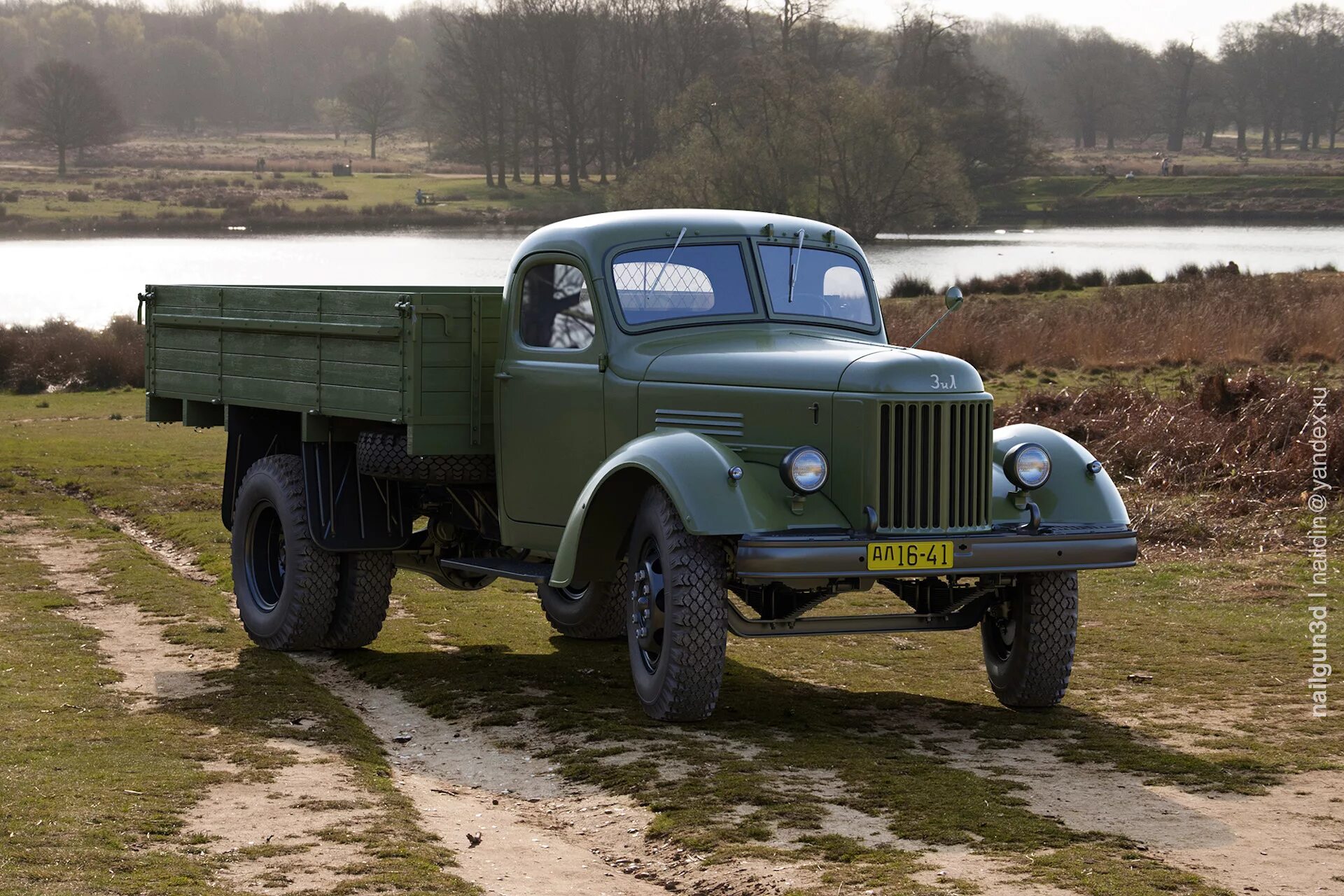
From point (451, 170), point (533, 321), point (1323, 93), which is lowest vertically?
point (533, 321)

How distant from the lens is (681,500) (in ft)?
23.8

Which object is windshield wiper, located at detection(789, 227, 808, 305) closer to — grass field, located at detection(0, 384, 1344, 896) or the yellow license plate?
the yellow license plate

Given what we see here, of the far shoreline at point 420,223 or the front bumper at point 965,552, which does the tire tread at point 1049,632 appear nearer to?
the front bumper at point 965,552

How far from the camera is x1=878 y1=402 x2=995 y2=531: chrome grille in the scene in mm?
7375

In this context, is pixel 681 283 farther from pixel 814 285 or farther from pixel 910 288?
pixel 910 288

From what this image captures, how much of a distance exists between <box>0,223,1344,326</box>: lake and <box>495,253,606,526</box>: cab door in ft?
105

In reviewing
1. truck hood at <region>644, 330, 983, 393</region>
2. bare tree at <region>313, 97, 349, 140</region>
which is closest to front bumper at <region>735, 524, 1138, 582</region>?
truck hood at <region>644, 330, 983, 393</region>

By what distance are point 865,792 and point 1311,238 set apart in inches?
2626

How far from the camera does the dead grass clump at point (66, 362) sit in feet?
106

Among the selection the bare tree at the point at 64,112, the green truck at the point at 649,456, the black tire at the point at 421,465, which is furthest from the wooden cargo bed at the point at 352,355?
the bare tree at the point at 64,112

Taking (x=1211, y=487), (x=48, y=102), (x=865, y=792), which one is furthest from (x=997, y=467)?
(x=48, y=102)

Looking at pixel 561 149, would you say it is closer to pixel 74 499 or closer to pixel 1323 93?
pixel 1323 93

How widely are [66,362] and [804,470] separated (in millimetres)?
28023

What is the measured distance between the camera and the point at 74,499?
1780cm
